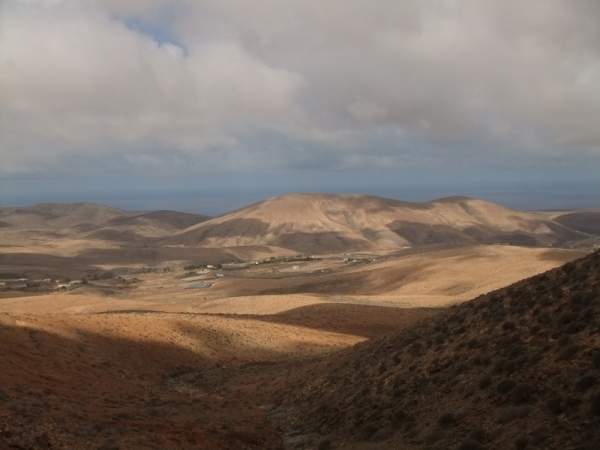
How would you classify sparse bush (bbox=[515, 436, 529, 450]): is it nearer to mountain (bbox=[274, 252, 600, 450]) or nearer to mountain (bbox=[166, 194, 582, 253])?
mountain (bbox=[274, 252, 600, 450])

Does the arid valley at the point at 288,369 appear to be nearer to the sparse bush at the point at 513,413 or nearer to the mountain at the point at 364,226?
the sparse bush at the point at 513,413

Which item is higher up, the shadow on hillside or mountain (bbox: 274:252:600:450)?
mountain (bbox: 274:252:600:450)

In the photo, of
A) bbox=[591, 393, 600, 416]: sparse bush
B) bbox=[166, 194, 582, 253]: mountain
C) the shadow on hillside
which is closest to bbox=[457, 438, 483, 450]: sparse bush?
bbox=[591, 393, 600, 416]: sparse bush

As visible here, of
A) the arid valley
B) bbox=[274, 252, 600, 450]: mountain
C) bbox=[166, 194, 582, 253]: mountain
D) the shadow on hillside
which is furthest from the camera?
bbox=[166, 194, 582, 253]: mountain

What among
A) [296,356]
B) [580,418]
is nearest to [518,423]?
[580,418]

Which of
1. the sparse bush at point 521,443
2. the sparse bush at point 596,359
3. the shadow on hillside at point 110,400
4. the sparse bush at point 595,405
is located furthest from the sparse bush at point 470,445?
the shadow on hillside at point 110,400

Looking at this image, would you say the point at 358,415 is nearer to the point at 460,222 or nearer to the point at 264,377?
the point at 264,377

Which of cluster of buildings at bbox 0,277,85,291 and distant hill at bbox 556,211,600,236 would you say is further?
distant hill at bbox 556,211,600,236
